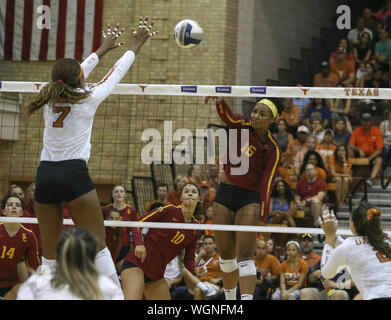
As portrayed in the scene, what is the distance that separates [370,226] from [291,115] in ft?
29.3

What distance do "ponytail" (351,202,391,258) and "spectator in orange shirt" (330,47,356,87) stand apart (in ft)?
32.3

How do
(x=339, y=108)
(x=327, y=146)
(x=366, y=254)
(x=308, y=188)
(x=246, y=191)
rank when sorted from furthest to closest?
(x=339, y=108) < (x=327, y=146) < (x=308, y=188) < (x=246, y=191) < (x=366, y=254)

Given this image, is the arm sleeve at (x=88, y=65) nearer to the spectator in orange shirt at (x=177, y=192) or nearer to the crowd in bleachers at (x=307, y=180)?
the crowd in bleachers at (x=307, y=180)

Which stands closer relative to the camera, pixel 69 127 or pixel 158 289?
pixel 69 127

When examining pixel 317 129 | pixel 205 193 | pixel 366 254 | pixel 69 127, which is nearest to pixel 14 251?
pixel 69 127

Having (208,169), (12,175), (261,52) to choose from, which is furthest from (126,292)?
(261,52)

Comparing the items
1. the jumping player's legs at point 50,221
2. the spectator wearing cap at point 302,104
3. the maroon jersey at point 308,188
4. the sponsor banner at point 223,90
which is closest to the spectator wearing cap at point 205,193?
the maroon jersey at point 308,188

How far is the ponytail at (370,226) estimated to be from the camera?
5719 mm

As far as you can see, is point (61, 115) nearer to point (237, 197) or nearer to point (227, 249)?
point (237, 197)

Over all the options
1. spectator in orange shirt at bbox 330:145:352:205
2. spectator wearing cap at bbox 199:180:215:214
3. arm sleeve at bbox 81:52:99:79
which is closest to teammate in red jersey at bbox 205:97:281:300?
arm sleeve at bbox 81:52:99:79

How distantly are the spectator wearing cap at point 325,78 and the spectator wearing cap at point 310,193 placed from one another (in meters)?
3.46

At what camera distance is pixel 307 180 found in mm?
12742

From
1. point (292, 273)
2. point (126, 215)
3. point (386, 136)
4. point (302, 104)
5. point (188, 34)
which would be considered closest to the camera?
point (188, 34)

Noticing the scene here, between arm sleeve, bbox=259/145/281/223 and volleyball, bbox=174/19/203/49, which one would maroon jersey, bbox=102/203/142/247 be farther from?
arm sleeve, bbox=259/145/281/223
